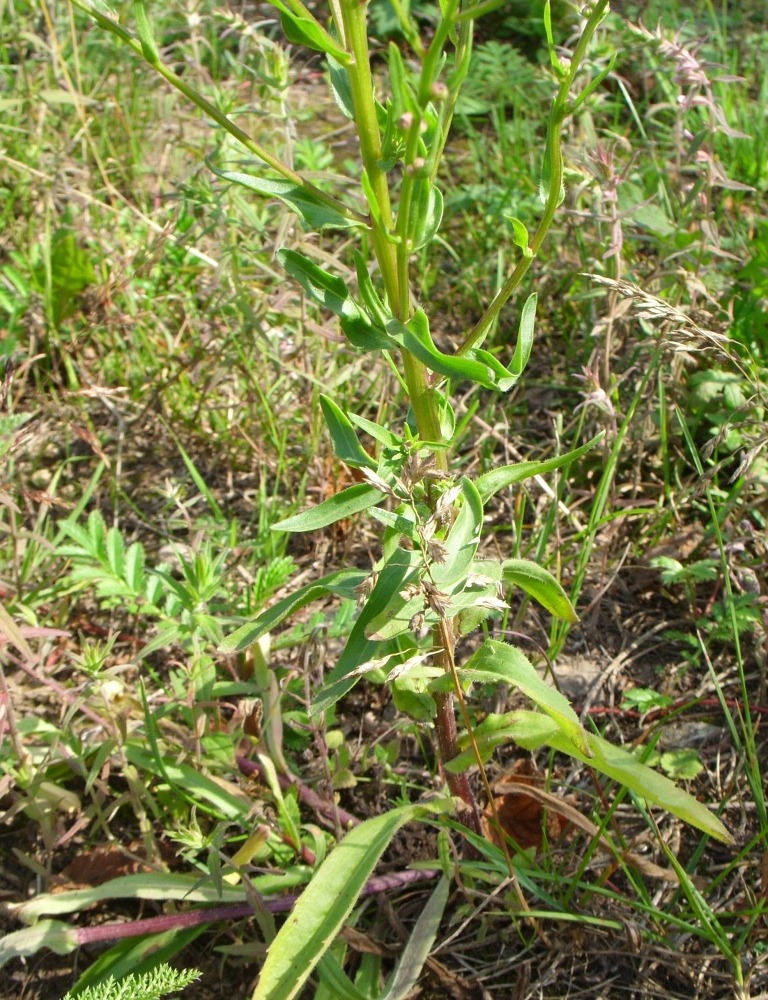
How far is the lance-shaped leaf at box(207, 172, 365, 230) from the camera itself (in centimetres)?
132

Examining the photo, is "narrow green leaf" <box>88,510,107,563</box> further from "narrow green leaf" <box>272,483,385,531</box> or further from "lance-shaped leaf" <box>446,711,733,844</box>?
"lance-shaped leaf" <box>446,711,733,844</box>

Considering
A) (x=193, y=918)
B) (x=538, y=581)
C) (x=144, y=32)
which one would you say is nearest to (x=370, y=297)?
(x=144, y=32)

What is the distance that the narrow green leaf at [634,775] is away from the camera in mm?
1439

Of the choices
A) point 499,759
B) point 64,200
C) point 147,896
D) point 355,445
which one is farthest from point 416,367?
point 64,200

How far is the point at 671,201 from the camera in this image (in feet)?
9.53

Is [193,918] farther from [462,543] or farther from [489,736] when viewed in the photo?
[462,543]

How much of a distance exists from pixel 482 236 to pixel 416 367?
1.76 metres

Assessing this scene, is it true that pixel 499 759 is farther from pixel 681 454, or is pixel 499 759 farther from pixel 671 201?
pixel 671 201

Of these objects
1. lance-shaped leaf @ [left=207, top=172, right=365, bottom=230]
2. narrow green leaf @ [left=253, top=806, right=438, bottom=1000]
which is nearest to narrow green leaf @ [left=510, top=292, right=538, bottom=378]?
lance-shaped leaf @ [left=207, top=172, right=365, bottom=230]

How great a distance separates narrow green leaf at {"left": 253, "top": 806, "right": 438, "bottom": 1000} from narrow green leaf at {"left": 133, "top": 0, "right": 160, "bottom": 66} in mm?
1169

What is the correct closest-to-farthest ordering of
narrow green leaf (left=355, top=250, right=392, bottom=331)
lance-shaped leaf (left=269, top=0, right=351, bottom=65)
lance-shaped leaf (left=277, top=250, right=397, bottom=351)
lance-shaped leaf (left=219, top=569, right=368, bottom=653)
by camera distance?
lance-shaped leaf (left=269, top=0, right=351, bottom=65) < narrow green leaf (left=355, top=250, right=392, bottom=331) < lance-shaped leaf (left=277, top=250, right=397, bottom=351) < lance-shaped leaf (left=219, top=569, right=368, bottom=653)

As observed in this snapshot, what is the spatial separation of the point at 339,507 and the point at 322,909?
0.61 m

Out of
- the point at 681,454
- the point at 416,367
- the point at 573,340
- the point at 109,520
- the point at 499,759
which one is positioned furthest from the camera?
the point at 573,340

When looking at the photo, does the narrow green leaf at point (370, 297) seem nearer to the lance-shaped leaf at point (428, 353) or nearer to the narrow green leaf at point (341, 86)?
the lance-shaped leaf at point (428, 353)
